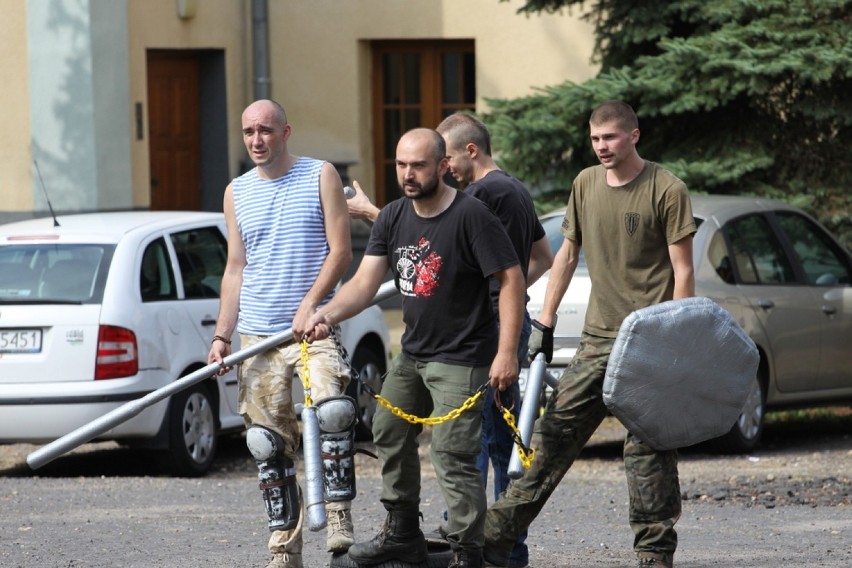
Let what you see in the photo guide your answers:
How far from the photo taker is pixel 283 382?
→ 662 centimetres

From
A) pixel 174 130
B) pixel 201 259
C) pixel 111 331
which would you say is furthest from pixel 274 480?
pixel 174 130

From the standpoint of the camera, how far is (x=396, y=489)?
6.34m

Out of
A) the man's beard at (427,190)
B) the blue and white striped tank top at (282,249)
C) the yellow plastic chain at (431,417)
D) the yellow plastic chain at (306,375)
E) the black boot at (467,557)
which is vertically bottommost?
the black boot at (467,557)

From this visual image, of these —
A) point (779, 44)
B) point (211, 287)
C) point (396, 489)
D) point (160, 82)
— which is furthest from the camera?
point (160, 82)

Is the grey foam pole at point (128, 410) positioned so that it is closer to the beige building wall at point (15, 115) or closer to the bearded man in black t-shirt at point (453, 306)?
the bearded man in black t-shirt at point (453, 306)

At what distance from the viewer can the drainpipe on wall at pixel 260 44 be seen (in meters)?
18.6

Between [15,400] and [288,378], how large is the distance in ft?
10.7

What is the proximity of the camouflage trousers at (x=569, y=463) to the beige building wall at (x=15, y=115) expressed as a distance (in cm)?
1068

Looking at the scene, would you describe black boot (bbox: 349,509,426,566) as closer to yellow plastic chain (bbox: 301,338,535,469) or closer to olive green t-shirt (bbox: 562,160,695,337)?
yellow plastic chain (bbox: 301,338,535,469)

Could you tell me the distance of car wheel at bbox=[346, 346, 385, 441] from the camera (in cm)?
1122

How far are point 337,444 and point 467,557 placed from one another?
68 cm

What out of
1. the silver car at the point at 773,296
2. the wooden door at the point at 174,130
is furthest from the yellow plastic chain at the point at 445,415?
the wooden door at the point at 174,130

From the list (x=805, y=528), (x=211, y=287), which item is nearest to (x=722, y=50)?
(x=211, y=287)

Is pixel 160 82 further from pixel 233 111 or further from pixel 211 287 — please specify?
pixel 211 287
